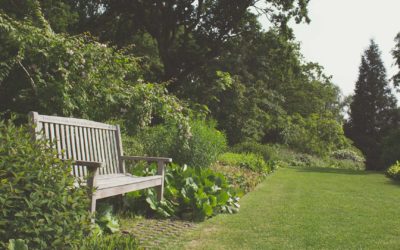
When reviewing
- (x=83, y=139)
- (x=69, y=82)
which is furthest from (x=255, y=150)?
(x=83, y=139)

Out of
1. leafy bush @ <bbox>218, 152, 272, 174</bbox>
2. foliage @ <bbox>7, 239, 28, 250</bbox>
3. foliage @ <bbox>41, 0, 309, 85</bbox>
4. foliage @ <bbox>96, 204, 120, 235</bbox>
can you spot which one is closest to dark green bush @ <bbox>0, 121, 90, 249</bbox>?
foliage @ <bbox>7, 239, 28, 250</bbox>

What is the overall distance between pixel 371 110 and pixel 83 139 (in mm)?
43163

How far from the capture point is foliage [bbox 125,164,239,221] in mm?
5910

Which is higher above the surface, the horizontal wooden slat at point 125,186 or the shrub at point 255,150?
the shrub at point 255,150

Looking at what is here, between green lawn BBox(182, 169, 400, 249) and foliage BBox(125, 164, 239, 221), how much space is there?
0.22m

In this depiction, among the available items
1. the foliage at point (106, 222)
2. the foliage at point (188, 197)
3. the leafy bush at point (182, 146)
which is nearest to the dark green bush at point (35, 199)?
the foliage at point (106, 222)

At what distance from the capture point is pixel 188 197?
20.1 feet

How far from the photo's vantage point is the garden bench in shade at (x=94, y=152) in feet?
14.5

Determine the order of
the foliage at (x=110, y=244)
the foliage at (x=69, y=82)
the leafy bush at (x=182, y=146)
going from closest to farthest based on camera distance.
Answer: the foliage at (x=110, y=244) < the foliage at (x=69, y=82) < the leafy bush at (x=182, y=146)

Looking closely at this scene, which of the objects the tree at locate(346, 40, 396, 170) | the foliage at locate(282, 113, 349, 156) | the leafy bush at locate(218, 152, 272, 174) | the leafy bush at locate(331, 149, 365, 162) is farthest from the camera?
the tree at locate(346, 40, 396, 170)

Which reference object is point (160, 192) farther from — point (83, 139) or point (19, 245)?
point (19, 245)

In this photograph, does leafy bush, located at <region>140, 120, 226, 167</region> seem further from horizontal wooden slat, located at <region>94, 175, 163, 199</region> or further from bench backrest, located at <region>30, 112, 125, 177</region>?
horizontal wooden slat, located at <region>94, 175, 163, 199</region>

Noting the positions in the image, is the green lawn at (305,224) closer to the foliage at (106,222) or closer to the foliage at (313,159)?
the foliage at (106,222)

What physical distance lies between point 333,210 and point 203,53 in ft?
45.8
